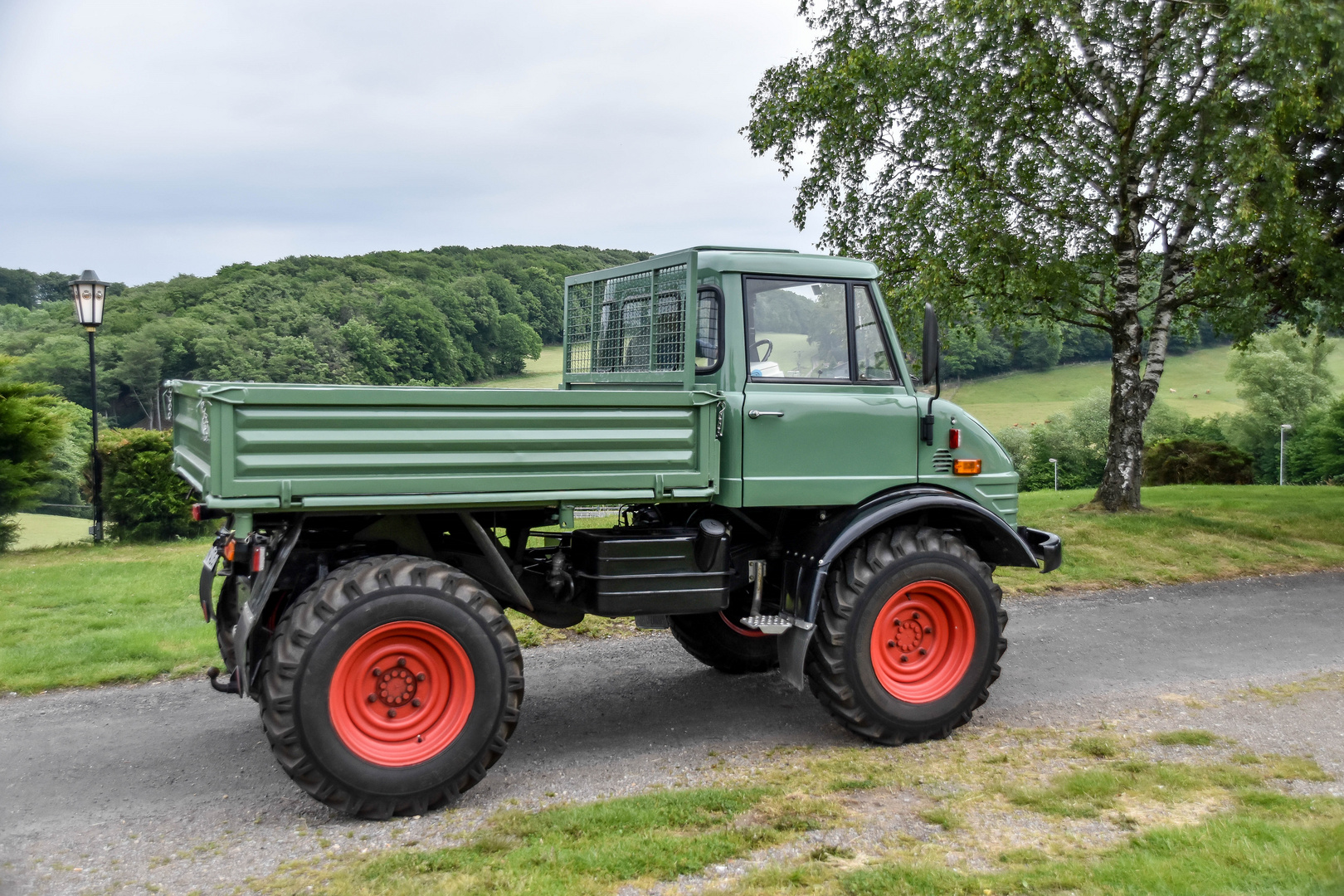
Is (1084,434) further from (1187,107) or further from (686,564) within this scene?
(686,564)

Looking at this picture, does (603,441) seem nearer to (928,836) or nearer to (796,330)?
(796,330)

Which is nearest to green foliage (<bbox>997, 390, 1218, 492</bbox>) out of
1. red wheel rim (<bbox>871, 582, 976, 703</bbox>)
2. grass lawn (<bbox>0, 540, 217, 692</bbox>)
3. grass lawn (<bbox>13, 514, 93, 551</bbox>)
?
grass lawn (<bbox>13, 514, 93, 551</bbox>)

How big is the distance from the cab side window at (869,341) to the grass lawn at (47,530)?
39.7 feet

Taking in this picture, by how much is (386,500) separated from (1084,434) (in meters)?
63.6

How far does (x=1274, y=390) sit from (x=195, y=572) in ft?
187

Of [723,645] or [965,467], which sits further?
[723,645]

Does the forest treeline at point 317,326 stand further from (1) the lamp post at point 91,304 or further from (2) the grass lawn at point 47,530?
(2) the grass lawn at point 47,530

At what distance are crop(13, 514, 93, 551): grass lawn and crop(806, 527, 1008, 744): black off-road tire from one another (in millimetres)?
12047

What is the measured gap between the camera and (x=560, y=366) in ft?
24.0

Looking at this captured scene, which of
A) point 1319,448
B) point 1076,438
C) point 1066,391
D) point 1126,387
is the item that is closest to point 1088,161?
point 1126,387

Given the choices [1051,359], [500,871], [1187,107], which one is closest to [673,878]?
[500,871]

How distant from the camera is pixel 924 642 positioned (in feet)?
19.4

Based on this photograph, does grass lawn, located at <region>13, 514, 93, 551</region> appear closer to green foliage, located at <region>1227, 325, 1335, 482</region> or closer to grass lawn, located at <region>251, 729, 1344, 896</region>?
grass lawn, located at <region>251, 729, 1344, 896</region>

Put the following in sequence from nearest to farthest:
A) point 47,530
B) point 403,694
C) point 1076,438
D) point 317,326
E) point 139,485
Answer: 1. point 403,694
2. point 139,485
3. point 47,530
4. point 317,326
5. point 1076,438
